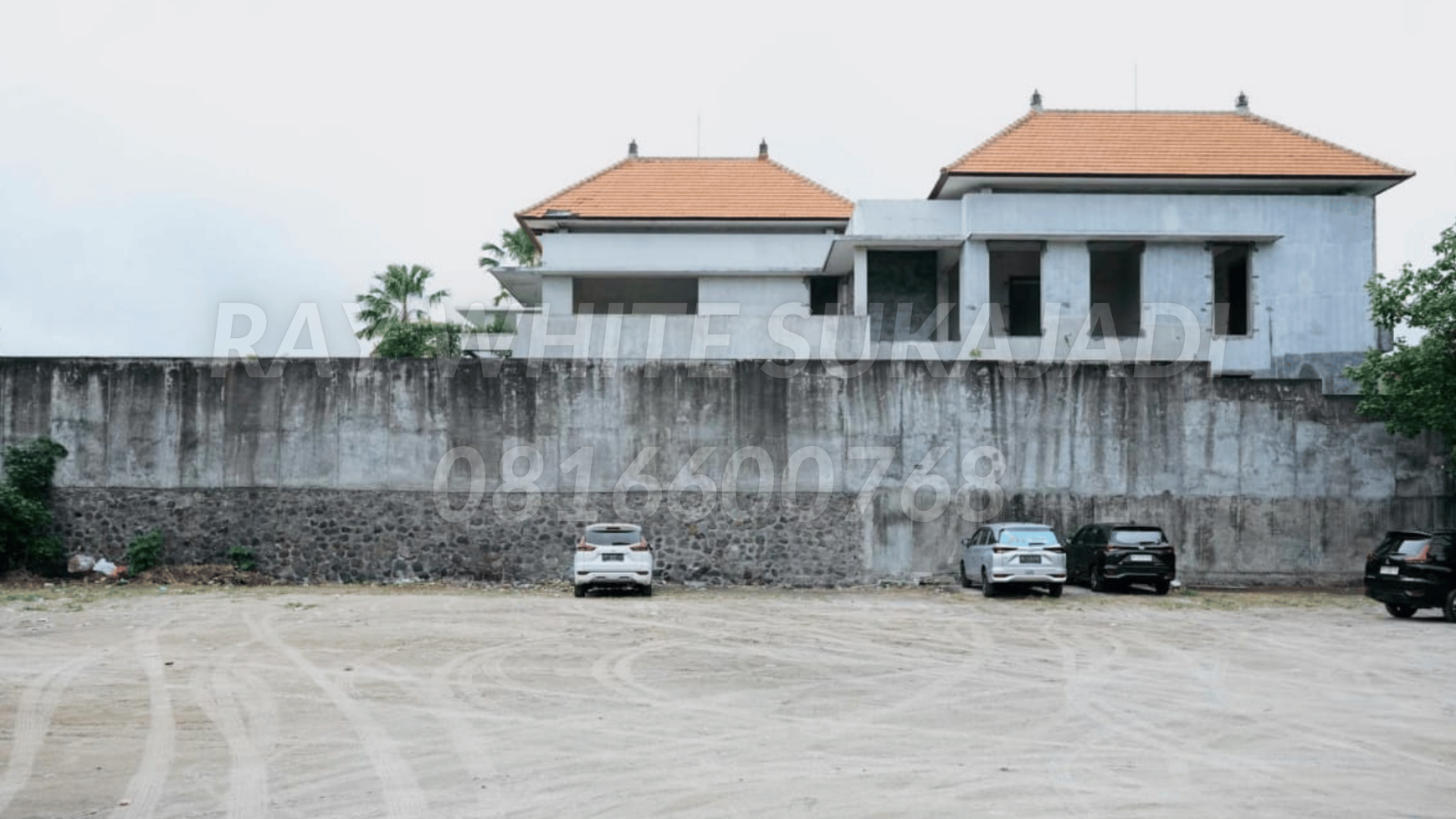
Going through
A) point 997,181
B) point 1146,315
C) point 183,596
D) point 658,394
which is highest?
point 997,181

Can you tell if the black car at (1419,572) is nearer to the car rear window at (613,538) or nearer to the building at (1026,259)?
the building at (1026,259)

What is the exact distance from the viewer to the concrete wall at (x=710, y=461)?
25875mm

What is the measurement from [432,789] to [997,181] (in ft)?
93.7

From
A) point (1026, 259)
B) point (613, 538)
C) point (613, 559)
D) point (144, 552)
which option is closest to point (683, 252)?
point (1026, 259)

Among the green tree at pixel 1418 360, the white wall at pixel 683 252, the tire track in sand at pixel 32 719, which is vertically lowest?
the tire track in sand at pixel 32 719

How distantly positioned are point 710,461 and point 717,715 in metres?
15.3

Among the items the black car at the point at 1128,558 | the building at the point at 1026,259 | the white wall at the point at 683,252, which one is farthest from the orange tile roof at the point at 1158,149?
the black car at the point at 1128,558

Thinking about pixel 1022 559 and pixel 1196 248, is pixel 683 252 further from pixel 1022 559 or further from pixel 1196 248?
pixel 1022 559

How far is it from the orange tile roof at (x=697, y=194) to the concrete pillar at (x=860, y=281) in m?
3.37

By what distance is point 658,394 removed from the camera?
26.3 meters

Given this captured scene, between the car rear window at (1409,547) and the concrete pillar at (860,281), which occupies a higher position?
the concrete pillar at (860,281)

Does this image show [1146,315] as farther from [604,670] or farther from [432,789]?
[432,789]

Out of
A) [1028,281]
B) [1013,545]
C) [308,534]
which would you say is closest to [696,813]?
[1013,545]

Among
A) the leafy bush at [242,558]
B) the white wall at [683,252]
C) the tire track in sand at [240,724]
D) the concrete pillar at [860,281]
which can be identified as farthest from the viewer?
the white wall at [683,252]
